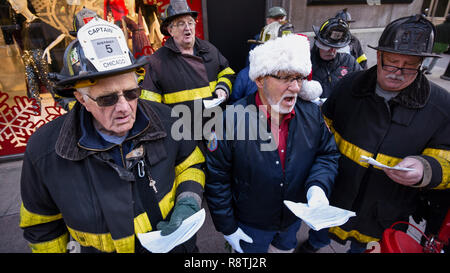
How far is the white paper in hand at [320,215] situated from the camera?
1374 mm

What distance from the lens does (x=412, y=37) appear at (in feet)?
5.73

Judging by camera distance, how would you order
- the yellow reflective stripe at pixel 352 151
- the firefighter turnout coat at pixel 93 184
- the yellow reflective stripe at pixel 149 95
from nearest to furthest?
the firefighter turnout coat at pixel 93 184, the yellow reflective stripe at pixel 352 151, the yellow reflective stripe at pixel 149 95

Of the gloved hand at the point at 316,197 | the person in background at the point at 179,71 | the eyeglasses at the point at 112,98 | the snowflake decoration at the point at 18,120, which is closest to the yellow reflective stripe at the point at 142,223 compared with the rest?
the eyeglasses at the point at 112,98

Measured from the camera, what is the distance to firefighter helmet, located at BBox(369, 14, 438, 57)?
1.73 meters

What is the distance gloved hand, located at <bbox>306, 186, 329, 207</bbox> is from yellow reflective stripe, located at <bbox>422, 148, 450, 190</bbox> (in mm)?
823

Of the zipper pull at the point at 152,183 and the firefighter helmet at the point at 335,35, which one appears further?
the firefighter helmet at the point at 335,35

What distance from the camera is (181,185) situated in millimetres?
1707

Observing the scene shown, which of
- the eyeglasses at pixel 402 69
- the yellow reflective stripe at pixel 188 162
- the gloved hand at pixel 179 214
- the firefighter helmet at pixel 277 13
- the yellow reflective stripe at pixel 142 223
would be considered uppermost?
the firefighter helmet at pixel 277 13

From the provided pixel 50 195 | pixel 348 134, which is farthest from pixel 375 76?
pixel 50 195

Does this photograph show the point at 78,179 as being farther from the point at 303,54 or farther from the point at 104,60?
the point at 303,54

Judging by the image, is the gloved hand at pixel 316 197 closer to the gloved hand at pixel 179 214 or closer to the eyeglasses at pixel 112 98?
the gloved hand at pixel 179 214

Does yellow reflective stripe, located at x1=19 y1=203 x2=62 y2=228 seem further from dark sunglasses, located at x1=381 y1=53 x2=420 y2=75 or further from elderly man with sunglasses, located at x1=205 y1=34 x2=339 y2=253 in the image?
dark sunglasses, located at x1=381 y1=53 x2=420 y2=75

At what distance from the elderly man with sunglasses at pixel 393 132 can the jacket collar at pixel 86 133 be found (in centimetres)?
162

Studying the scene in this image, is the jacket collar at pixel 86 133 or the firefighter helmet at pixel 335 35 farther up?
the firefighter helmet at pixel 335 35
